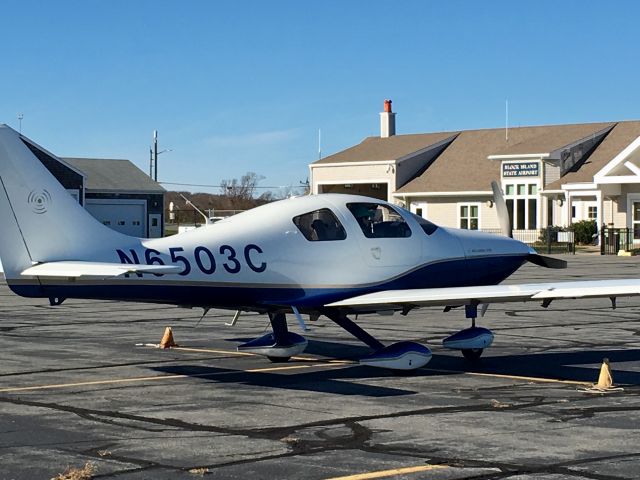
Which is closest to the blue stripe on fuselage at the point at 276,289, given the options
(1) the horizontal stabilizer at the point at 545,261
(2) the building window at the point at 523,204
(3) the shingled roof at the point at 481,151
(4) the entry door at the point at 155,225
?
(1) the horizontal stabilizer at the point at 545,261

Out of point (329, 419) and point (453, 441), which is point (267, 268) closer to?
point (329, 419)

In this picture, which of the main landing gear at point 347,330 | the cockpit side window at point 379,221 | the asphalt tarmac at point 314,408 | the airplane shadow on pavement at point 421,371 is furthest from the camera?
the cockpit side window at point 379,221

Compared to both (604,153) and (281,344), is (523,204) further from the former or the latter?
(281,344)

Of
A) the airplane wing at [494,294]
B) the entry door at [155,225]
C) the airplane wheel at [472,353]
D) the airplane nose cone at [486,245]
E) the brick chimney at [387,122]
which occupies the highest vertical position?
the brick chimney at [387,122]

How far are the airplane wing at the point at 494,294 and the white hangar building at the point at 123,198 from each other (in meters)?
60.6

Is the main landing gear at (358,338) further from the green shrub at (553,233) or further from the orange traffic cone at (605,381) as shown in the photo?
the green shrub at (553,233)

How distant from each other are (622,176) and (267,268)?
44.4 metres

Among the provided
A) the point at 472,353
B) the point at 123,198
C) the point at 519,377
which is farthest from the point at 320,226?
the point at 123,198

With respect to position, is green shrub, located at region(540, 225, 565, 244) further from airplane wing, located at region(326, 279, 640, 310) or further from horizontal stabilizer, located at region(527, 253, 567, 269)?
airplane wing, located at region(326, 279, 640, 310)

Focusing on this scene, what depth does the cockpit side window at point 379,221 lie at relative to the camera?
52.8 feet

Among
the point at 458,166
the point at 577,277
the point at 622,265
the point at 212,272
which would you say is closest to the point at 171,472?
the point at 212,272

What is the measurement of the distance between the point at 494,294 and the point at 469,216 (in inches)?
2063

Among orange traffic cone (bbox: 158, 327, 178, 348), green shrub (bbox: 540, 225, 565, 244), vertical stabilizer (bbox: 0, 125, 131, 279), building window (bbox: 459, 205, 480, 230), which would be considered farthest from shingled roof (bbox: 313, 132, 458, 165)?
vertical stabilizer (bbox: 0, 125, 131, 279)

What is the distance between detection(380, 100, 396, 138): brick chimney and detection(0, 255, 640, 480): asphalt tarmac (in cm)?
5889
